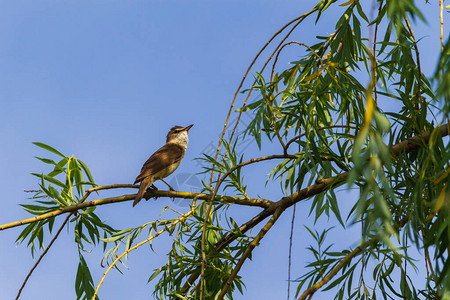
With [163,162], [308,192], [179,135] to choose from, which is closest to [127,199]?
[308,192]

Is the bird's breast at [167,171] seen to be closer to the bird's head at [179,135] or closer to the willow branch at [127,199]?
the bird's head at [179,135]

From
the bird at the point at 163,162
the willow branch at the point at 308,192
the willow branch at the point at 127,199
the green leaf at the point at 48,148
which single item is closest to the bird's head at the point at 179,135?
the bird at the point at 163,162

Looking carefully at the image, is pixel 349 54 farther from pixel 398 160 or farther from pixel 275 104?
pixel 398 160

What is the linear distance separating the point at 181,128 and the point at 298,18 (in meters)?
4.00

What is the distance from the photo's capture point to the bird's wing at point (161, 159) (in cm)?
499

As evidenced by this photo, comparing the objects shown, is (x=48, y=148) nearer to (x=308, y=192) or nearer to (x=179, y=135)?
(x=308, y=192)

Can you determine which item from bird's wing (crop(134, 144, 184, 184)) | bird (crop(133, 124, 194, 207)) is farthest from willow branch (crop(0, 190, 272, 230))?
bird's wing (crop(134, 144, 184, 184))

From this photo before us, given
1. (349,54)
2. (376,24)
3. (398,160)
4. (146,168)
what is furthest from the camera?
(146,168)

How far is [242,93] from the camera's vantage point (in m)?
3.33

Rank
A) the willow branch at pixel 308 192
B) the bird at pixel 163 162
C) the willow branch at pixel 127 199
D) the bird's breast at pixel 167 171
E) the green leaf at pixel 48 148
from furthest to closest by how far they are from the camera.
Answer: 1. the bird's breast at pixel 167 171
2. the bird at pixel 163 162
3. the green leaf at pixel 48 148
4. the willow branch at pixel 127 199
5. the willow branch at pixel 308 192

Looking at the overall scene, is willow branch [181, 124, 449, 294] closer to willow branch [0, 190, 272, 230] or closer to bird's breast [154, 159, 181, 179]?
willow branch [0, 190, 272, 230]

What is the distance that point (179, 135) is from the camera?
687 centimetres

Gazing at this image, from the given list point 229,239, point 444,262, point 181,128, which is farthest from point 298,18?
point 181,128

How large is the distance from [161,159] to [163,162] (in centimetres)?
6
